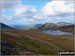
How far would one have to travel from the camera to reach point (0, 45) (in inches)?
1168

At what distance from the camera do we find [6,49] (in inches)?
1142

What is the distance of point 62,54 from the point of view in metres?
20.2

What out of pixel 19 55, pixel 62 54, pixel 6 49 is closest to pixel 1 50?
pixel 6 49

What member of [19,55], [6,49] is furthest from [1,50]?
[19,55]

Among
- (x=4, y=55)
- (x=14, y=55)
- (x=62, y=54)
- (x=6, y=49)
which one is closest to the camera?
(x=62, y=54)

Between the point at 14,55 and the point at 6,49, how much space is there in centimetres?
307

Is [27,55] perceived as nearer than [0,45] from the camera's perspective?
Yes

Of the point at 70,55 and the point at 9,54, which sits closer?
the point at 70,55

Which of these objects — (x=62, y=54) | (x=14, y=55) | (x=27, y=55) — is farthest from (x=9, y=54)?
(x=62, y=54)

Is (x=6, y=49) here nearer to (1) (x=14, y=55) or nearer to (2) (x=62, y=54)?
(1) (x=14, y=55)

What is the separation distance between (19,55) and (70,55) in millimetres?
9737

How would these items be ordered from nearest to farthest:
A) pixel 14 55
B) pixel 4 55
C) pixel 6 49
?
1. pixel 4 55
2. pixel 14 55
3. pixel 6 49

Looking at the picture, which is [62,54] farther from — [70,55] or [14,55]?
[14,55]

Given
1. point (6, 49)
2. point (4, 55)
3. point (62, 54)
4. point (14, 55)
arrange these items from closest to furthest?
point (62, 54)
point (4, 55)
point (14, 55)
point (6, 49)
